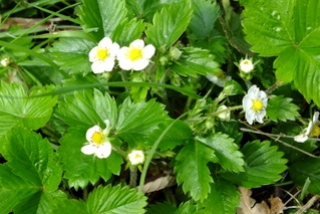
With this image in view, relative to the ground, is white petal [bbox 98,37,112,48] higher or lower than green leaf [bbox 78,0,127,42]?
lower

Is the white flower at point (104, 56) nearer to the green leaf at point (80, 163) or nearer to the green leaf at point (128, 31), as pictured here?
the green leaf at point (128, 31)

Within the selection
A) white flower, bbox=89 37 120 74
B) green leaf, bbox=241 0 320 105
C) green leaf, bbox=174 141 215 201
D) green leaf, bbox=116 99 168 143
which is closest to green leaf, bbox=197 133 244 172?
green leaf, bbox=174 141 215 201

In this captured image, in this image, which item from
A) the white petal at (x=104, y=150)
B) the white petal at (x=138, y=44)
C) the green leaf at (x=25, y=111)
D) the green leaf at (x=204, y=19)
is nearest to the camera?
the white petal at (x=104, y=150)

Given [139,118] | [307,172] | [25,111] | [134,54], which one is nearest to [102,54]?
[134,54]

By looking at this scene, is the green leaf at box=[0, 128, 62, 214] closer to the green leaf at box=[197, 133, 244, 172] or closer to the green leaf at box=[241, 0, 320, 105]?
the green leaf at box=[197, 133, 244, 172]

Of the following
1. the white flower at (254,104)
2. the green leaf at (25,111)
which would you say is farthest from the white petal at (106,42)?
the white flower at (254,104)
